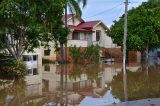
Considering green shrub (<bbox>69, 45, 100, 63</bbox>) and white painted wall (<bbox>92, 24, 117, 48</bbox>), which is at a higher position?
white painted wall (<bbox>92, 24, 117, 48</bbox>)

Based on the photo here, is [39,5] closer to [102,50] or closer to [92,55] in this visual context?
[92,55]

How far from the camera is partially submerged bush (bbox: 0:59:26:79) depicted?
28.9 meters

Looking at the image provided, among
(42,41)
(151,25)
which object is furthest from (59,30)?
(151,25)

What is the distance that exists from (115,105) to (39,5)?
1505 cm

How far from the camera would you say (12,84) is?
986 inches

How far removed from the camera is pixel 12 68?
95.3ft

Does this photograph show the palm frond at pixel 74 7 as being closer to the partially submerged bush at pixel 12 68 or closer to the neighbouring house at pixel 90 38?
the partially submerged bush at pixel 12 68

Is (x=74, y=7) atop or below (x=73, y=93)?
atop

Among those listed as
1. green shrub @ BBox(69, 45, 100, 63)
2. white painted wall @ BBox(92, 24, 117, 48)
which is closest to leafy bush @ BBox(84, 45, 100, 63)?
green shrub @ BBox(69, 45, 100, 63)

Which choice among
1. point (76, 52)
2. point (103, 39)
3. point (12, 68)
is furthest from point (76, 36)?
point (12, 68)

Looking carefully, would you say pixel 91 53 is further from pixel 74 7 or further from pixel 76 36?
pixel 74 7

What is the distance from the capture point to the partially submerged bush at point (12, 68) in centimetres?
2889

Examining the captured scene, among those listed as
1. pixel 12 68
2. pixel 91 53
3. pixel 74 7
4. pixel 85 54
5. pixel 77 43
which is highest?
pixel 74 7

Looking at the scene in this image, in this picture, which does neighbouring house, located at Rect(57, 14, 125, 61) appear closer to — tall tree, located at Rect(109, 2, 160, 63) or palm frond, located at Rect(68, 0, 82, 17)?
tall tree, located at Rect(109, 2, 160, 63)
